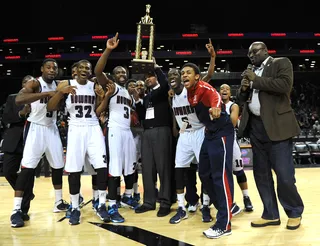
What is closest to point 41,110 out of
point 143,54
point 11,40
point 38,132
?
point 38,132

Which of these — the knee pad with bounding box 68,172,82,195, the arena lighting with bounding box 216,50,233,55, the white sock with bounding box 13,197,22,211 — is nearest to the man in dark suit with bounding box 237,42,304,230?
the knee pad with bounding box 68,172,82,195

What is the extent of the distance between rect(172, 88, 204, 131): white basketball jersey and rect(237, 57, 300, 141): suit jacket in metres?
0.87

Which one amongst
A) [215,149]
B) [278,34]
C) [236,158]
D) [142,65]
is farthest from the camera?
[278,34]

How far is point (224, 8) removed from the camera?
24.9m

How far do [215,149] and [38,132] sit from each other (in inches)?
89.3

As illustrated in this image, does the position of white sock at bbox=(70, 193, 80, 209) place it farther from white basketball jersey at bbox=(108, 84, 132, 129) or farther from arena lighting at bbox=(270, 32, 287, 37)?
arena lighting at bbox=(270, 32, 287, 37)

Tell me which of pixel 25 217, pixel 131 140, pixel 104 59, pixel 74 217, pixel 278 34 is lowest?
pixel 25 217

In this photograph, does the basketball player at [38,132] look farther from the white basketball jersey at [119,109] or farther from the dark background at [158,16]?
the dark background at [158,16]

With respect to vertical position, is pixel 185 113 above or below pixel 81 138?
above

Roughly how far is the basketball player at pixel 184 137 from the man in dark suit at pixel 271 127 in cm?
60

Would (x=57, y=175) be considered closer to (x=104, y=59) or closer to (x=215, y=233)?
(x=104, y=59)

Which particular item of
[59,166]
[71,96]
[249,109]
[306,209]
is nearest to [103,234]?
[59,166]

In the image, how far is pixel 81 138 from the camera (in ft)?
13.9

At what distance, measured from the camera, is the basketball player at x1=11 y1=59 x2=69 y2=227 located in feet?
13.5
